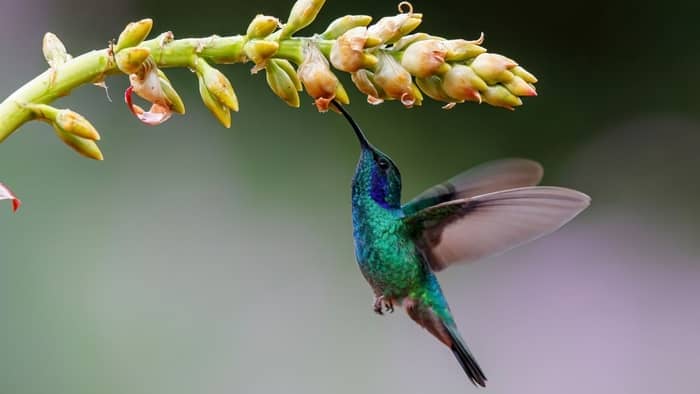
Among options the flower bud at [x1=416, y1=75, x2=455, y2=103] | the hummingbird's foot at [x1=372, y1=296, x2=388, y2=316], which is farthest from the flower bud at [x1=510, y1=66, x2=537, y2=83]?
the hummingbird's foot at [x1=372, y1=296, x2=388, y2=316]

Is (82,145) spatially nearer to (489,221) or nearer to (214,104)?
(214,104)

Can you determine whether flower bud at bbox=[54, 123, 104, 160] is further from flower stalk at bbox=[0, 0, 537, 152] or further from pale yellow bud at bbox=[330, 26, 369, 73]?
pale yellow bud at bbox=[330, 26, 369, 73]

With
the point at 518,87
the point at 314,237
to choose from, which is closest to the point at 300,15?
the point at 518,87

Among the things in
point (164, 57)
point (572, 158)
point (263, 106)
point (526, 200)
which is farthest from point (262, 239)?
point (164, 57)

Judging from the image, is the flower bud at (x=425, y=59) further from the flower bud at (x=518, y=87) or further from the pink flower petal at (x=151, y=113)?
the pink flower petal at (x=151, y=113)

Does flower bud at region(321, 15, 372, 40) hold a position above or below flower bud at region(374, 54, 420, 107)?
above
